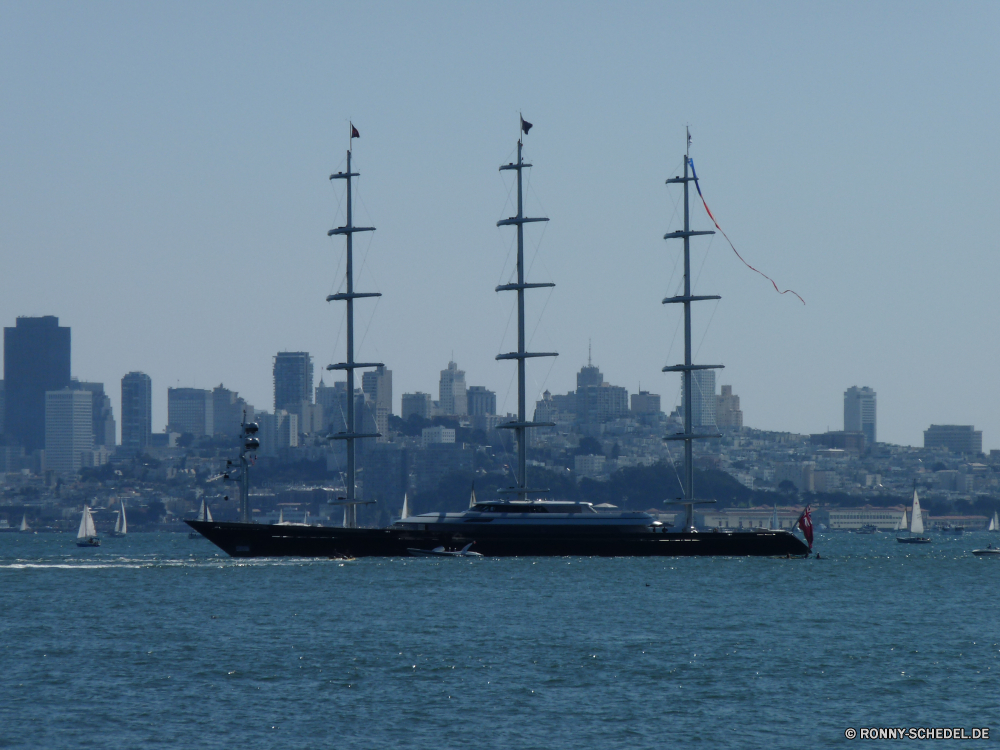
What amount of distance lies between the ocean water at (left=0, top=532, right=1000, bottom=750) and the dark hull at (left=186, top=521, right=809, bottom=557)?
37.9ft

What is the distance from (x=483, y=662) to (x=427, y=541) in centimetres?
4126

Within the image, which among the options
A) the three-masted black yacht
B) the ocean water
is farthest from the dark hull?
the ocean water

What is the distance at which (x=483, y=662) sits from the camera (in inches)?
1564

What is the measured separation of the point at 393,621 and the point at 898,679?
58.5 ft

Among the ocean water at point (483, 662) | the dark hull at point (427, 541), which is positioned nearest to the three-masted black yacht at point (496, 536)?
the dark hull at point (427, 541)

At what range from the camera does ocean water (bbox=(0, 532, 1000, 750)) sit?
1216 inches

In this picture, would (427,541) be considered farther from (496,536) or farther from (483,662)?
(483,662)

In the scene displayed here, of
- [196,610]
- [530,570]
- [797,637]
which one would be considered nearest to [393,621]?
[196,610]

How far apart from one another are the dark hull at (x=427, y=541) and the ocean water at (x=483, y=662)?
1156 centimetres

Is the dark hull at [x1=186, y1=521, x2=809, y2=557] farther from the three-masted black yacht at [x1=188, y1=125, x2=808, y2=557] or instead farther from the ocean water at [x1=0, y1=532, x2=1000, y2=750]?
the ocean water at [x1=0, y1=532, x2=1000, y2=750]

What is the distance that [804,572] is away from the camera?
77875 mm

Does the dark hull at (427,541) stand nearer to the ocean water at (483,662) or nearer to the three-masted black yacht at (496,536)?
the three-masted black yacht at (496,536)

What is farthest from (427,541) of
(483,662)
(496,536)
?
(483,662)

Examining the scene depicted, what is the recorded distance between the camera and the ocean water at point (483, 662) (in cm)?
3088
